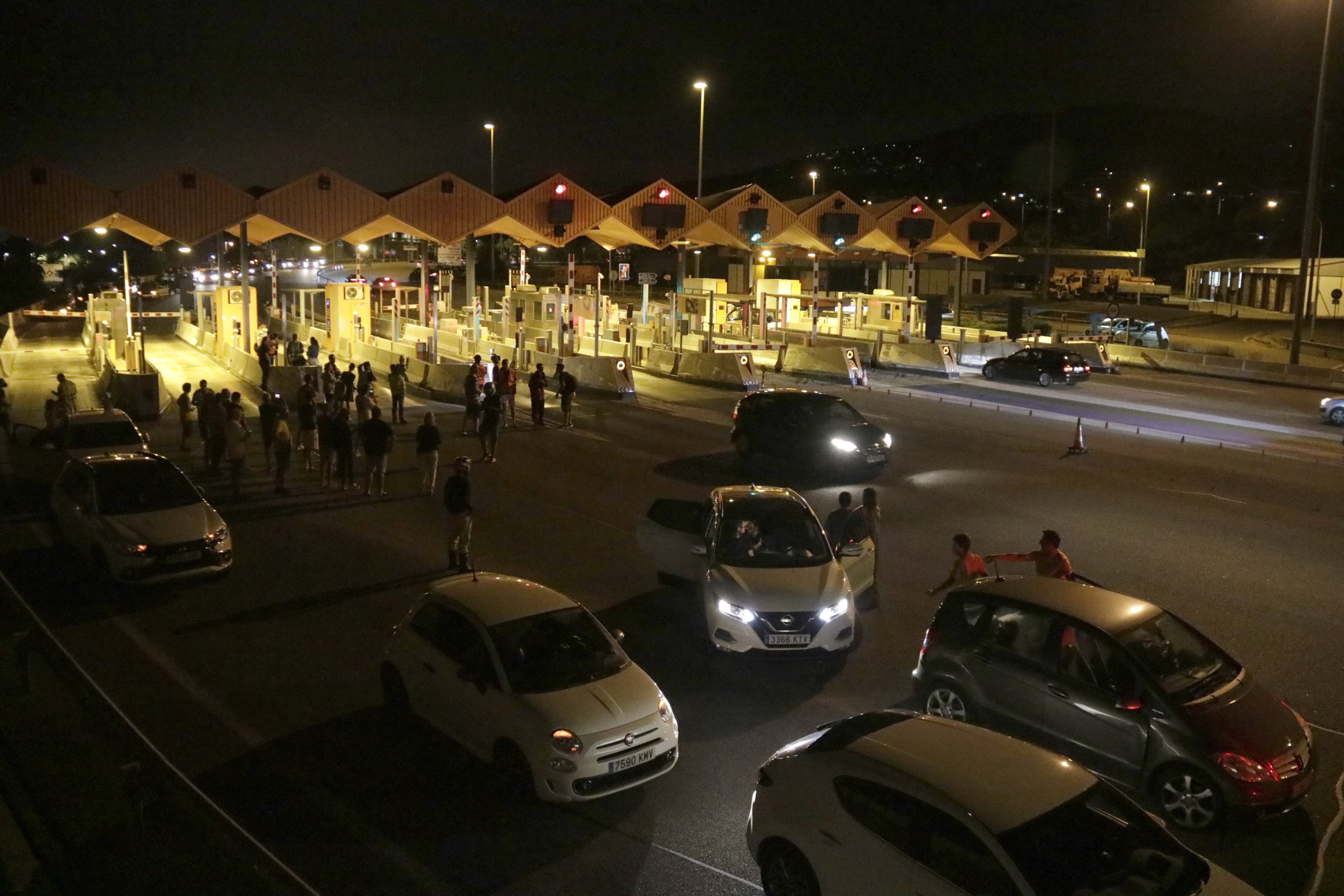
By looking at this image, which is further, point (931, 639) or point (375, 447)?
point (375, 447)

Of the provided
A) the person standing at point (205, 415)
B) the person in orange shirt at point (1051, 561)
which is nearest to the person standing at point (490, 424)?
the person standing at point (205, 415)

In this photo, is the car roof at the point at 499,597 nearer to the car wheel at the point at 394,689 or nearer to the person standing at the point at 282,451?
the car wheel at the point at 394,689

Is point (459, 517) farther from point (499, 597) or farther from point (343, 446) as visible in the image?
point (343, 446)

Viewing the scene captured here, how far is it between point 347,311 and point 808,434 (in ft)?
83.1

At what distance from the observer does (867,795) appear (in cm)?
547

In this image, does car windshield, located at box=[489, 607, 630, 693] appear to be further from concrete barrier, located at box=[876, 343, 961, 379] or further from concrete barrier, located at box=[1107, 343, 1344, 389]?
concrete barrier, located at box=[1107, 343, 1344, 389]

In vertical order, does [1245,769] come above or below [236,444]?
below

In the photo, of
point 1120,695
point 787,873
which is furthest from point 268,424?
point 1120,695

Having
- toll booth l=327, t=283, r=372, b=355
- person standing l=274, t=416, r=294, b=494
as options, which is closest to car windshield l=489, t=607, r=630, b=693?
person standing l=274, t=416, r=294, b=494

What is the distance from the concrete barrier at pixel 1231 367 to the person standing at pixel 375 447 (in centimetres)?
3107

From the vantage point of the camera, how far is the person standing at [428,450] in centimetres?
1655

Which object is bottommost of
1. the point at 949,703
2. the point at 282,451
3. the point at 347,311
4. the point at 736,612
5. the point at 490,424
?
the point at 949,703

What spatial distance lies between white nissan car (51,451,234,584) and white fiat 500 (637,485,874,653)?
5076mm

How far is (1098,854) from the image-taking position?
16.5 ft
